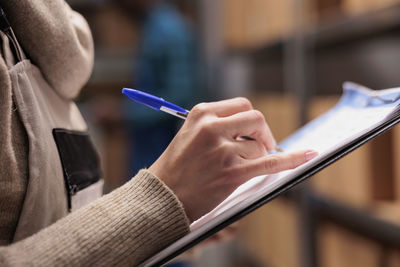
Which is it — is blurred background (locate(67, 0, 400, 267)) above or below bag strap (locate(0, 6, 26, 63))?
below

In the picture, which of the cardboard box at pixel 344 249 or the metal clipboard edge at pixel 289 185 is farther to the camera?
the cardboard box at pixel 344 249

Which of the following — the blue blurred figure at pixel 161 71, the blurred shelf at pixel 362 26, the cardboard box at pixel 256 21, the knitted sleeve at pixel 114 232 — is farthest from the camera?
the blue blurred figure at pixel 161 71

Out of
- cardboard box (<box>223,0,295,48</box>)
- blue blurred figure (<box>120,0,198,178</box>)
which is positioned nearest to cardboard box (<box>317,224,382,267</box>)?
cardboard box (<box>223,0,295,48</box>)

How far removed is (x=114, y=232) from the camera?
45cm

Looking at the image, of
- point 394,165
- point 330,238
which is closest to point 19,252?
point 394,165

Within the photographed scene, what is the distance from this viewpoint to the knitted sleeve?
1.42 ft

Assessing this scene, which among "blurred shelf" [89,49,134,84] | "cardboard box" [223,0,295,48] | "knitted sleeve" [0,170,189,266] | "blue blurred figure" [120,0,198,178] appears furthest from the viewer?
"blurred shelf" [89,49,134,84]

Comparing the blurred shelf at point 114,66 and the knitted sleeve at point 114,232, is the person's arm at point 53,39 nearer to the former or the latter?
the knitted sleeve at point 114,232

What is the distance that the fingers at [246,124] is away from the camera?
48 centimetres

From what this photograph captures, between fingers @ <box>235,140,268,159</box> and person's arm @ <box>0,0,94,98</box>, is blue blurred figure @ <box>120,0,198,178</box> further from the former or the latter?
fingers @ <box>235,140,268,159</box>

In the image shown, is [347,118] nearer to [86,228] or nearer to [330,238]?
[86,228]

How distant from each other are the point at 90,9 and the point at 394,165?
7.00 ft

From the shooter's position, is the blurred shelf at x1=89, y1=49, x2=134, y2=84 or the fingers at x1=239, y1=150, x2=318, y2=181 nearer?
the fingers at x1=239, y1=150, x2=318, y2=181

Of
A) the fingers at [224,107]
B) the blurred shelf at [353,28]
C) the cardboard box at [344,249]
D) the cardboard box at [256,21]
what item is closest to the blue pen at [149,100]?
the fingers at [224,107]
